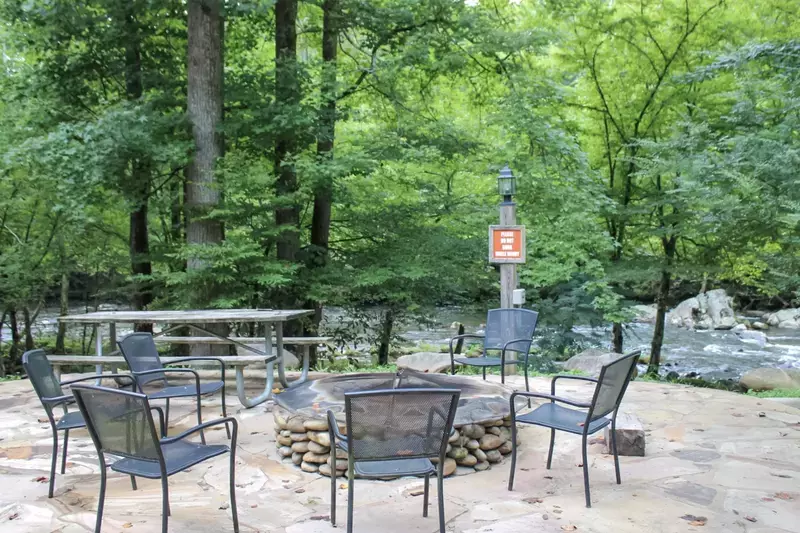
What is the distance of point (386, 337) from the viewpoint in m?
9.80

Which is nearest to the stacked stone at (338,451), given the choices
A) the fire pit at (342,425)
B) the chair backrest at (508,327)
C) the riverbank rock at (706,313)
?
the fire pit at (342,425)

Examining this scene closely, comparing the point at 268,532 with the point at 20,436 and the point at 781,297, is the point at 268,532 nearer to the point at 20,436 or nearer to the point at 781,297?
the point at 20,436

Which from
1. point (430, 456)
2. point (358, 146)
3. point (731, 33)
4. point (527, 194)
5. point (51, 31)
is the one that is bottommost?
point (430, 456)

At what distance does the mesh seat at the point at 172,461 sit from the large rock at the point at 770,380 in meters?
6.83

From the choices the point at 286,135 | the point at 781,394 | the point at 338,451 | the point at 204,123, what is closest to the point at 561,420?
the point at 338,451

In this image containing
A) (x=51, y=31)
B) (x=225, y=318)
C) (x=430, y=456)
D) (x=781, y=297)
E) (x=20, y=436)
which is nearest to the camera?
(x=430, y=456)

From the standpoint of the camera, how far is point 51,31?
25.9 ft

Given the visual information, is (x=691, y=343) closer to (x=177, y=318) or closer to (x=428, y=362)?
(x=428, y=362)

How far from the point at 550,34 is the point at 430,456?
23.8 ft

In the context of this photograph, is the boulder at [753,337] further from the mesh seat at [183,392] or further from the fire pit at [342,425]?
the mesh seat at [183,392]

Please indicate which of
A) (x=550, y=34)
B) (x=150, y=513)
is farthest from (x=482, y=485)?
(x=550, y=34)

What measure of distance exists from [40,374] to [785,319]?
1947 centimetres

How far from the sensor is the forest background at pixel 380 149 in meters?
7.16

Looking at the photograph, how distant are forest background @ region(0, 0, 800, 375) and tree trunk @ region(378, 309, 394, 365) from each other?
5 centimetres
